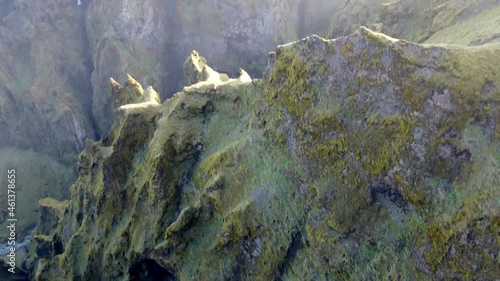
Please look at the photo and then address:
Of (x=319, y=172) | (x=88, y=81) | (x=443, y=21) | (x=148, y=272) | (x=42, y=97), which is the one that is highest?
(x=443, y=21)

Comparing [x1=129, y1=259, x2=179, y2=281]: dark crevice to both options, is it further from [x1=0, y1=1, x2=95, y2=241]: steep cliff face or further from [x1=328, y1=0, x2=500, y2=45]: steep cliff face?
[x1=0, y1=1, x2=95, y2=241]: steep cliff face

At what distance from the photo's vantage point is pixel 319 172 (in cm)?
2294

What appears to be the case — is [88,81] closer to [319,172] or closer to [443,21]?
[443,21]

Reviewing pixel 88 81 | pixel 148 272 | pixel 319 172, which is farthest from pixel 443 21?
pixel 88 81

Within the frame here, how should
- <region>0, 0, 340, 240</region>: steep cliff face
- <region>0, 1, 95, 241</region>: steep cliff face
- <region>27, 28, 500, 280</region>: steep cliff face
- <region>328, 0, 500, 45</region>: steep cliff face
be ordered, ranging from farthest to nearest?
<region>0, 0, 340, 240</region>: steep cliff face
<region>0, 1, 95, 241</region>: steep cliff face
<region>328, 0, 500, 45</region>: steep cliff face
<region>27, 28, 500, 280</region>: steep cliff face

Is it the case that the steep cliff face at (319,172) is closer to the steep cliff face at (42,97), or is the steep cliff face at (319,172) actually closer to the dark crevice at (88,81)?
the steep cliff face at (42,97)

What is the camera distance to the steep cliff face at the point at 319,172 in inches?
699

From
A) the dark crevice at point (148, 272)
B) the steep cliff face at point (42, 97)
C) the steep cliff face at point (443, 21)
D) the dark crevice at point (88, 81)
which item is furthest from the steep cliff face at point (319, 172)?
the dark crevice at point (88, 81)

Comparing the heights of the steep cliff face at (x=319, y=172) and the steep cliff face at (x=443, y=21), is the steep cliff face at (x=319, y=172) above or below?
below

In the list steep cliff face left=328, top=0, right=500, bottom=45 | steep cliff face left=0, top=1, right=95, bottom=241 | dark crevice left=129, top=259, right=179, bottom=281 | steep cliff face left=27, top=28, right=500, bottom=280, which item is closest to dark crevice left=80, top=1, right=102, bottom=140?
steep cliff face left=0, top=1, right=95, bottom=241

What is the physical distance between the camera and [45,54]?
321 feet

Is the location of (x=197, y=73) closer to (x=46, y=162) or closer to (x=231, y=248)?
(x=231, y=248)

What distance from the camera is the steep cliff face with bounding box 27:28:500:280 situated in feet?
58.2

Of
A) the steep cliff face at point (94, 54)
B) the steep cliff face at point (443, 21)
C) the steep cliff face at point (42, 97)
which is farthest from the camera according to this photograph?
the steep cliff face at point (94, 54)
